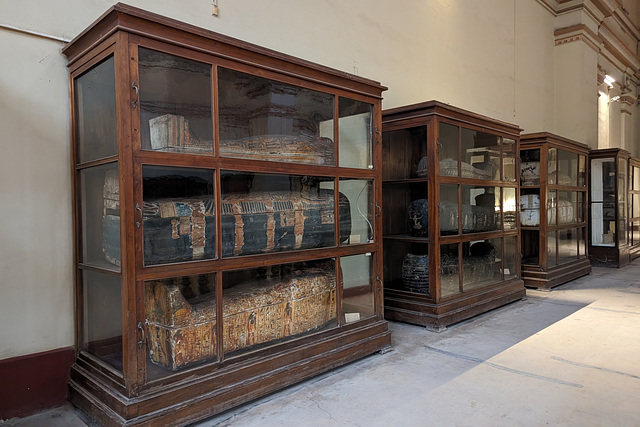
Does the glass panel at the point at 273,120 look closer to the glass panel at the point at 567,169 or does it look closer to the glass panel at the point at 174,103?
the glass panel at the point at 174,103

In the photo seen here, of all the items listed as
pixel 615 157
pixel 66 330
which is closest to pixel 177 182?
pixel 66 330

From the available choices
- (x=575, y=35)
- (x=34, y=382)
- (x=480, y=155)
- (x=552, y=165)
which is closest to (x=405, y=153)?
(x=480, y=155)

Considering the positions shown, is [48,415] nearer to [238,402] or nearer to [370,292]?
[238,402]

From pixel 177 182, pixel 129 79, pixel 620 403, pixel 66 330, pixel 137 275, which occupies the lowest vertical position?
pixel 620 403

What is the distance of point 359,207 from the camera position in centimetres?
314

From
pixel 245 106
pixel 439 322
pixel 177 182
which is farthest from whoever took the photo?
pixel 439 322

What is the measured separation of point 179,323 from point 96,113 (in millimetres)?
1211

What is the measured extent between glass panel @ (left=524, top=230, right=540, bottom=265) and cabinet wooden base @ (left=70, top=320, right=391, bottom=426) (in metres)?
4.08

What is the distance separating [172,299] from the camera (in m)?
2.20

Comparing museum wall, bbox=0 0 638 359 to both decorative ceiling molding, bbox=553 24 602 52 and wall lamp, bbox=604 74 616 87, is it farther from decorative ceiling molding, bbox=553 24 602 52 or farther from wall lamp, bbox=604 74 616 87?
wall lamp, bbox=604 74 616 87

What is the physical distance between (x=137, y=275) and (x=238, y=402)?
2.93 ft

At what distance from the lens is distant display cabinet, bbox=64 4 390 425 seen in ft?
6.50

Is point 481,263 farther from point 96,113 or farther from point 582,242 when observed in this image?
point 96,113

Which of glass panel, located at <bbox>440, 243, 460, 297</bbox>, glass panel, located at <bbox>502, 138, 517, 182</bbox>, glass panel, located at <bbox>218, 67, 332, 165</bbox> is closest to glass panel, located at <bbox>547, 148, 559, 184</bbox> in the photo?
glass panel, located at <bbox>502, 138, 517, 182</bbox>
